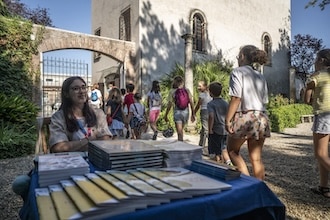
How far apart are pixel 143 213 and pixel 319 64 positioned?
3.15 m

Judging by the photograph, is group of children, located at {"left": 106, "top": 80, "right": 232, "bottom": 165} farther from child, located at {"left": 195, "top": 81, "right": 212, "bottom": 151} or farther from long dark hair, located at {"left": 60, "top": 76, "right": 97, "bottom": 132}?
long dark hair, located at {"left": 60, "top": 76, "right": 97, "bottom": 132}

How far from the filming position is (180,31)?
46.5ft

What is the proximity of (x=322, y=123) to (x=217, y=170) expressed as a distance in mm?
2366

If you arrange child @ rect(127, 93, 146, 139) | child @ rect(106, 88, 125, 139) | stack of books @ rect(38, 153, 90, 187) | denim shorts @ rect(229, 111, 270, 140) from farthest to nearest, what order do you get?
child @ rect(127, 93, 146, 139)
child @ rect(106, 88, 125, 139)
denim shorts @ rect(229, 111, 270, 140)
stack of books @ rect(38, 153, 90, 187)

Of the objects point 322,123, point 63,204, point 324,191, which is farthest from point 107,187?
point 324,191

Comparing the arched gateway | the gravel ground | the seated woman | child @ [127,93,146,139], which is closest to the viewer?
the seated woman

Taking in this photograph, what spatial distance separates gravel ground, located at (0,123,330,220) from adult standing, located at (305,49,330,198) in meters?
0.34

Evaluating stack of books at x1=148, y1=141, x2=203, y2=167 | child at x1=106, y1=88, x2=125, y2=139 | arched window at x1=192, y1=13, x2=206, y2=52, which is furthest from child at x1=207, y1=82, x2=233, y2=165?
arched window at x1=192, y1=13, x2=206, y2=52

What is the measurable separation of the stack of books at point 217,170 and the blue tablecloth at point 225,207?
0.03m

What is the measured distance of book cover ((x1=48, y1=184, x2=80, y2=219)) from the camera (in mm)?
858

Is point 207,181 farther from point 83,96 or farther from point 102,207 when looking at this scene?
point 83,96

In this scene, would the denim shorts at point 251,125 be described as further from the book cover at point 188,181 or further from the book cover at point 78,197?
the book cover at point 78,197

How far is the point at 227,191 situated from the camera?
1126mm

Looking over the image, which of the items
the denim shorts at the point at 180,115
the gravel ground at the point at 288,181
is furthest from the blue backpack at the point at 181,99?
the gravel ground at the point at 288,181
